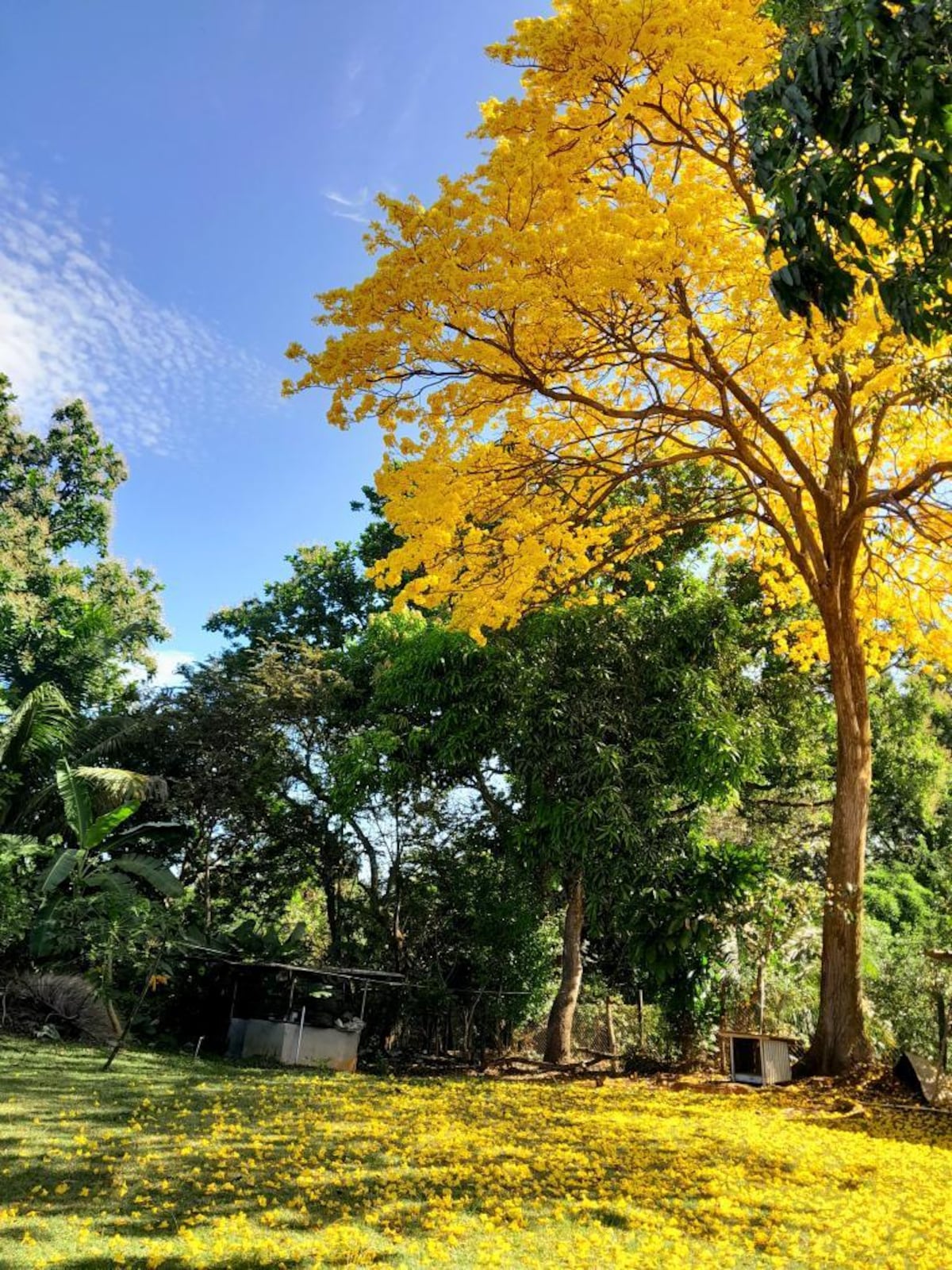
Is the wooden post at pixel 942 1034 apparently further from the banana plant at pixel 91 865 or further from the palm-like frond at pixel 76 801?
the palm-like frond at pixel 76 801

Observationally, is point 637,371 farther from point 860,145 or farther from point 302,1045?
point 302,1045

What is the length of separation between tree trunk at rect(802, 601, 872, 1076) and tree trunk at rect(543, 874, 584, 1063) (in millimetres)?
2819

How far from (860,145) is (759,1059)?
8.37m

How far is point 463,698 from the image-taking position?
1054 cm

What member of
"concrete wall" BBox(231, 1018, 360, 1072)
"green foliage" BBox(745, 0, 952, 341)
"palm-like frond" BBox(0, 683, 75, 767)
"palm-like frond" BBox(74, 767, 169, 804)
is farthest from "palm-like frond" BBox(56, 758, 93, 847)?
"green foliage" BBox(745, 0, 952, 341)

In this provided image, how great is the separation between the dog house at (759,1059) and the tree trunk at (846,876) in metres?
0.24

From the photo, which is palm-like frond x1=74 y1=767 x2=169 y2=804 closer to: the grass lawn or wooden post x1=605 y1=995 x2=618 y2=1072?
the grass lawn

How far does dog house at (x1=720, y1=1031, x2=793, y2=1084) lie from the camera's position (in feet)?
27.4

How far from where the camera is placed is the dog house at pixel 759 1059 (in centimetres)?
836

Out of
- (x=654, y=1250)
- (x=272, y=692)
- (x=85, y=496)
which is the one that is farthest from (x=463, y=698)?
(x=85, y=496)

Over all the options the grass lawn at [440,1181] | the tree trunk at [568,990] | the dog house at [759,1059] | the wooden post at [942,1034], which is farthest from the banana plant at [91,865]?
the wooden post at [942,1034]

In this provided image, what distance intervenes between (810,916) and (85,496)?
67.0 feet

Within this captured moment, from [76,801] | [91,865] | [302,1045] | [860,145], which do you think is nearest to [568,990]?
[302,1045]

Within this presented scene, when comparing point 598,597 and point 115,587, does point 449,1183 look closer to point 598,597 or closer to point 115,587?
point 598,597
